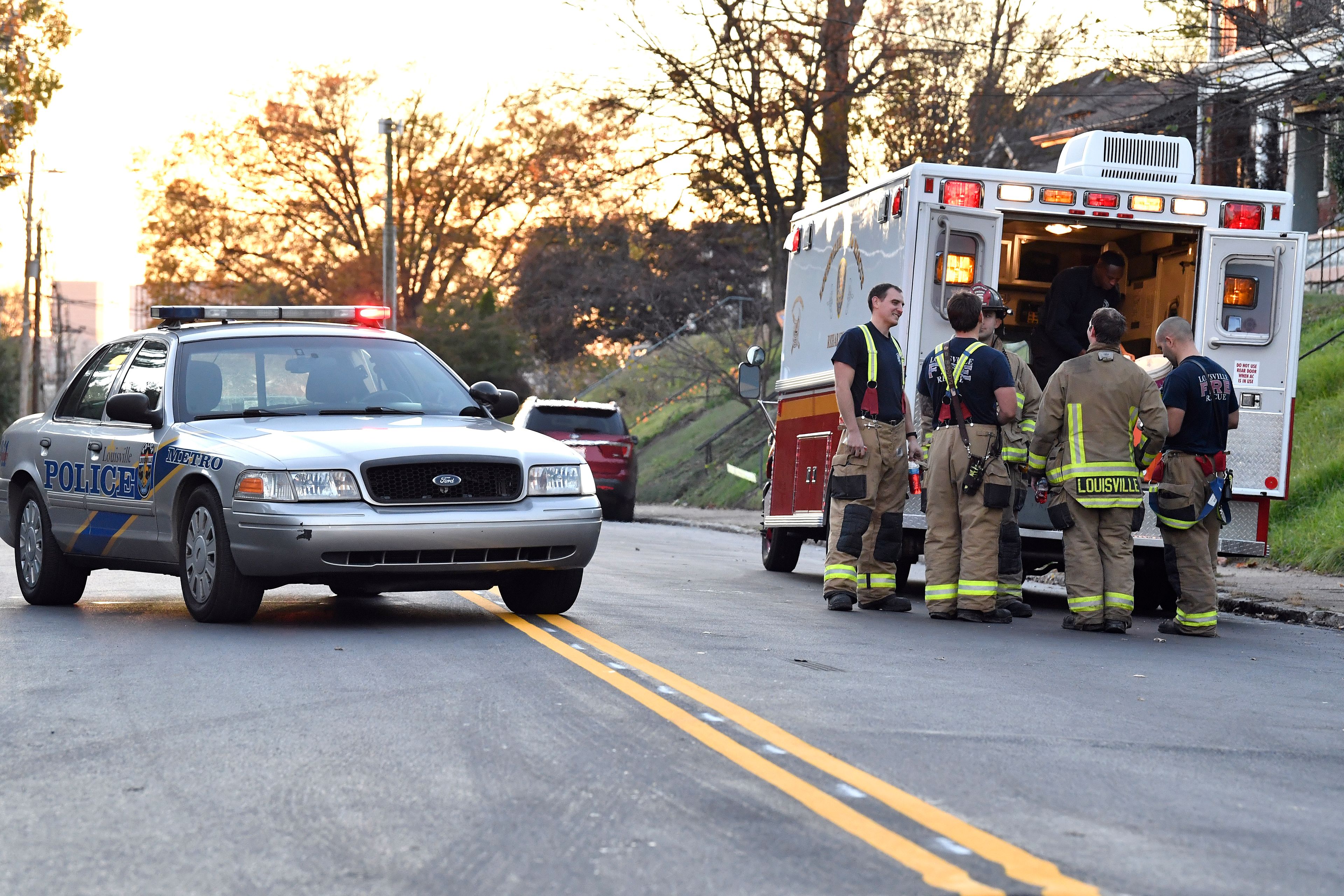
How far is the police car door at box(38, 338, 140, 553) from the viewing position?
10.5 m

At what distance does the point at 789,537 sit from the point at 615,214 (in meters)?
15.5

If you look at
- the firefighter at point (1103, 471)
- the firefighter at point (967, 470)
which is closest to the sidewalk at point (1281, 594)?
the firefighter at point (1103, 471)

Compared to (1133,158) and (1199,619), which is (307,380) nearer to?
(1199,619)

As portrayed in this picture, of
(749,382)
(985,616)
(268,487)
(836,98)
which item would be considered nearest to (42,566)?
(268,487)

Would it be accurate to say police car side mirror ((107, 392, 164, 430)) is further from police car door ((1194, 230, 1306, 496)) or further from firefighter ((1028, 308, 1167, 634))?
police car door ((1194, 230, 1306, 496))

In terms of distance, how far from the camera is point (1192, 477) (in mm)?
10906

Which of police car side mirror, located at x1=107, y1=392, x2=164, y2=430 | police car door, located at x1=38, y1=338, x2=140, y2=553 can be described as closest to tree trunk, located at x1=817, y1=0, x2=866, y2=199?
police car door, located at x1=38, y1=338, x2=140, y2=553

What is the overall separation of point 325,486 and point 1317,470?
11927mm

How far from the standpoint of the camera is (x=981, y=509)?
35.6ft

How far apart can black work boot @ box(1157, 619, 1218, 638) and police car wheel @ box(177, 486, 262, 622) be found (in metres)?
5.32

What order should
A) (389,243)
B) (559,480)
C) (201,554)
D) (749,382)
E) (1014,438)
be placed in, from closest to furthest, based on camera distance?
1. (201,554)
2. (559,480)
3. (1014,438)
4. (749,382)
5. (389,243)

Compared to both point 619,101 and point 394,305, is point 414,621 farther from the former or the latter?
point 394,305

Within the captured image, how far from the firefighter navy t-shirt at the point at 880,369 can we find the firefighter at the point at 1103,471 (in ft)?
3.21

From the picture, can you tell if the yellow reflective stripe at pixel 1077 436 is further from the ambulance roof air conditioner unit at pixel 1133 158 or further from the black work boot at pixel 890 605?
the ambulance roof air conditioner unit at pixel 1133 158
